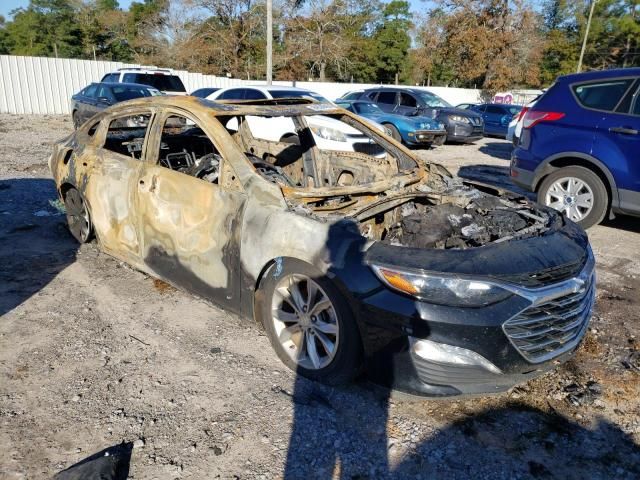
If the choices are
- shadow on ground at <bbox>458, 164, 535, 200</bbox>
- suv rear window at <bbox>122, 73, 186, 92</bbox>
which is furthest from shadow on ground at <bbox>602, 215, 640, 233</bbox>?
suv rear window at <bbox>122, 73, 186, 92</bbox>

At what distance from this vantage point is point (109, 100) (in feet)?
40.3

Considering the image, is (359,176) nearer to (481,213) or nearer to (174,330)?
(481,213)

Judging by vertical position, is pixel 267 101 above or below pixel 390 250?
above

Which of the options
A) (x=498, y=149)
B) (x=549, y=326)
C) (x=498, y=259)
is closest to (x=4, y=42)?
(x=498, y=149)

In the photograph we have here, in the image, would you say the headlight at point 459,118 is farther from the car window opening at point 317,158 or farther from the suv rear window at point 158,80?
the car window opening at point 317,158

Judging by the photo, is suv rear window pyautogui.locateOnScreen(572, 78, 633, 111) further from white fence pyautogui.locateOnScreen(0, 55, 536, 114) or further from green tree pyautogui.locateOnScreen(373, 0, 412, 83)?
green tree pyautogui.locateOnScreen(373, 0, 412, 83)

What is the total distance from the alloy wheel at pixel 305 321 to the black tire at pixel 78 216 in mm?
2590

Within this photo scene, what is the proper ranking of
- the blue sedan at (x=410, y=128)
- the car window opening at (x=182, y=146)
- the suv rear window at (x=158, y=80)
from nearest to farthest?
the car window opening at (x=182, y=146)
the blue sedan at (x=410, y=128)
the suv rear window at (x=158, y=80)

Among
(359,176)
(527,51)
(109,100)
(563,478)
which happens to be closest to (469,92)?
(527,51)

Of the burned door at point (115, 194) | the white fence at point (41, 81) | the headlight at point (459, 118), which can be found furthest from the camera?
the white fence at point (41, 81)

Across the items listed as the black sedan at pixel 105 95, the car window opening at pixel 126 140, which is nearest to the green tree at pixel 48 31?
the black sedan at pixel 105 95

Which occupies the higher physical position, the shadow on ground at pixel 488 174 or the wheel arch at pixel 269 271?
the wheel arch at pixel 269 271

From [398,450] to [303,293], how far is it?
1021 millimetres

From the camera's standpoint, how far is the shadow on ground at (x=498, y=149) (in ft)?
45.3
